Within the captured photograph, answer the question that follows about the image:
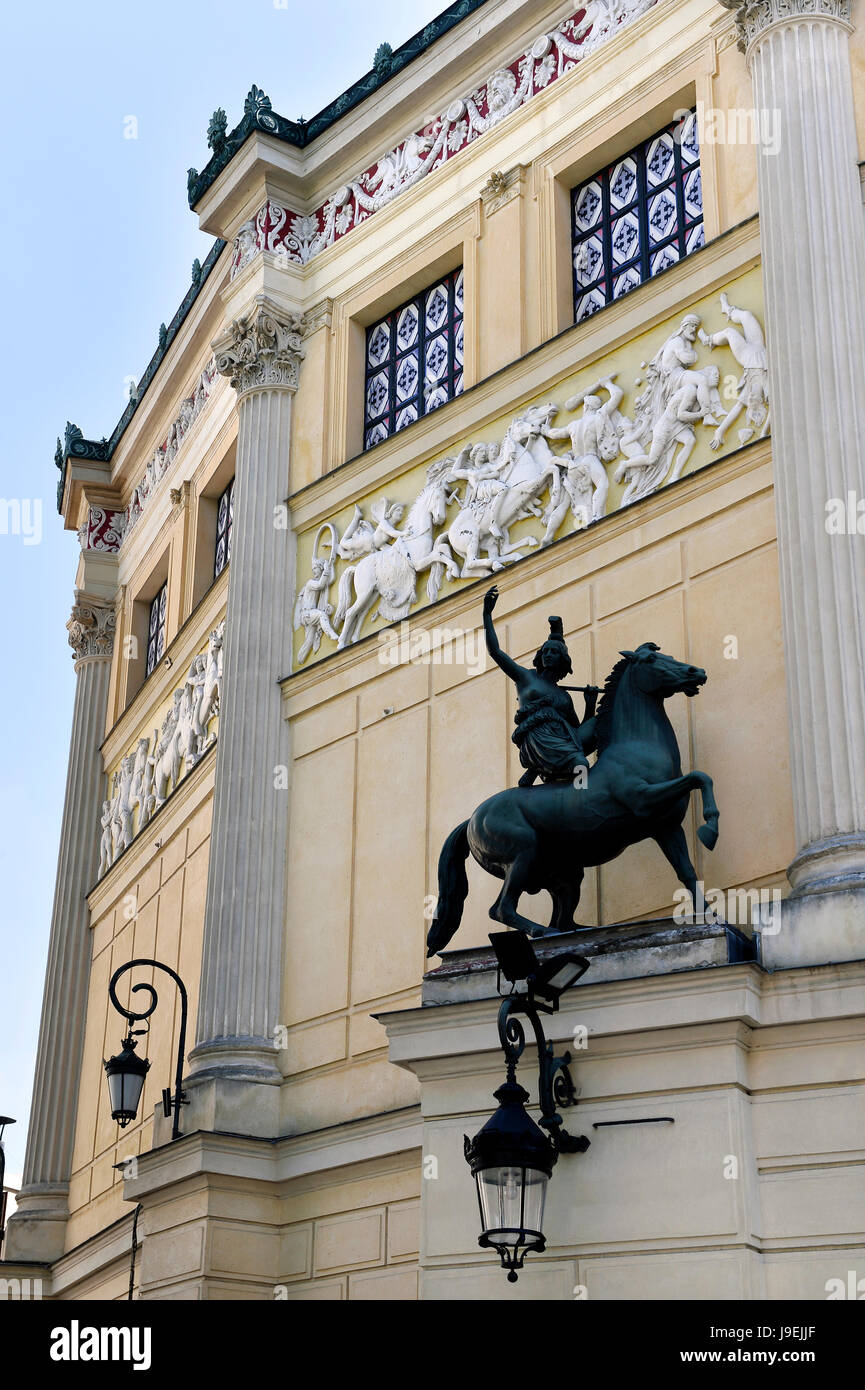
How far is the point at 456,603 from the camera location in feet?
53.0

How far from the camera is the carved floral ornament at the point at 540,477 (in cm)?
1433

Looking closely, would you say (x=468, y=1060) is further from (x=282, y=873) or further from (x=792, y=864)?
(x=282, y=873)

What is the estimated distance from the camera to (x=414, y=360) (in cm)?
1861

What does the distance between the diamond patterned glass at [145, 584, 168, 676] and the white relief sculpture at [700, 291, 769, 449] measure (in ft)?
38.5

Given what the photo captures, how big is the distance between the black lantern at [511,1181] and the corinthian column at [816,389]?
249 cm

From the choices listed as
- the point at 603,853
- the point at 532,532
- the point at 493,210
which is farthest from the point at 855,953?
the point at 493,210

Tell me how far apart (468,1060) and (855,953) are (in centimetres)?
280

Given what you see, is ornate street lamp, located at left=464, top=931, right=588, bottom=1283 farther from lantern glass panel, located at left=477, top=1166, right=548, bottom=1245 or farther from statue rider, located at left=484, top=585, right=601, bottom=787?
statue rider, located at left=484, top=585, right=601, bottom=787

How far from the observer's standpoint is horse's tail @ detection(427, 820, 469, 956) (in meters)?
13.5

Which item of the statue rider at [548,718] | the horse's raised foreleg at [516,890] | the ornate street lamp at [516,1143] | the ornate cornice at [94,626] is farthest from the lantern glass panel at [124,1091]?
the ornate cornice at [94,626]

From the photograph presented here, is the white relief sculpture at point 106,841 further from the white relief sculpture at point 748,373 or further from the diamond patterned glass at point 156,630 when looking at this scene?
the white relief sculpture at point 748,373

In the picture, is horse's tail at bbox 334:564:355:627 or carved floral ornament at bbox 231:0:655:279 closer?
carved floral ornament at bbox 231:0:655:279

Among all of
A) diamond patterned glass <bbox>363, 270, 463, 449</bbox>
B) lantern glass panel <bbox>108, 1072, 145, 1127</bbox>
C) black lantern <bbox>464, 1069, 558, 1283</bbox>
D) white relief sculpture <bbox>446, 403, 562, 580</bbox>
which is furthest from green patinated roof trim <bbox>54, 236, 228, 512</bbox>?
black lantern <bbox>464, 1069, 558, 1283</bbox>

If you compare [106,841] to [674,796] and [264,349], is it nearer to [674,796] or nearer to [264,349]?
[264,349]
